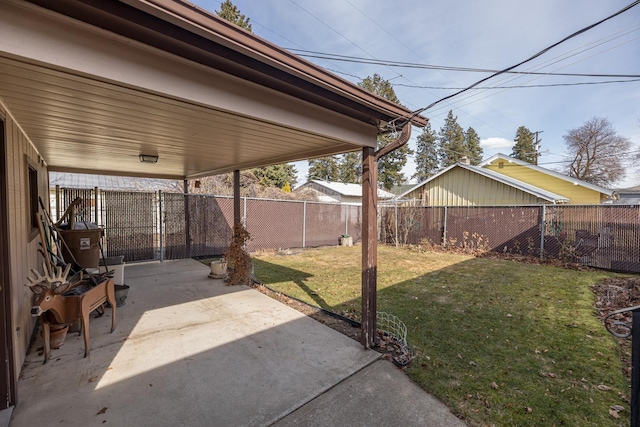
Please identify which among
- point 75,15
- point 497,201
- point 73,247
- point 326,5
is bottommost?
point 73,247

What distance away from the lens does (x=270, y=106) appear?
236 centimetres

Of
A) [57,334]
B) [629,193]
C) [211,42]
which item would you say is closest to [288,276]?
[57,334]

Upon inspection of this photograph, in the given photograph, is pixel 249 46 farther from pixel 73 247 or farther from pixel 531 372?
pixel 73 247

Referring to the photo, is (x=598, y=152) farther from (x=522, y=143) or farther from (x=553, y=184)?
(x=553, y=184)

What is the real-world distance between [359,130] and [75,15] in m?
2.37

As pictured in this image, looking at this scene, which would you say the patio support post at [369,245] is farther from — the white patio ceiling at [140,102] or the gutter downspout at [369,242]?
the white patio ceiling at [140,102]

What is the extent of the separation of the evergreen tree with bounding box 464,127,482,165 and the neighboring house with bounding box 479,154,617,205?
1893 centimetres

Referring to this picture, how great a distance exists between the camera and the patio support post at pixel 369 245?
3.13m

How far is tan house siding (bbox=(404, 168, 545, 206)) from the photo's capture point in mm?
11616

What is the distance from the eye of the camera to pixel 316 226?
11391 millimetres

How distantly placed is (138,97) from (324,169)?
101ft

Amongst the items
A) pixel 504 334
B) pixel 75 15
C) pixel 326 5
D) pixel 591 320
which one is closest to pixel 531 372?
pixel 504 334

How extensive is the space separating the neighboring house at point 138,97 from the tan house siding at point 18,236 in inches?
0.6

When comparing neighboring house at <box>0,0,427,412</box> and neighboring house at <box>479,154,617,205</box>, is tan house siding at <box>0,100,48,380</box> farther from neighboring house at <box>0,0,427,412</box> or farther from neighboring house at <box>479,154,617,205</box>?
neighboring house at <box>479,154,617,205</box>
